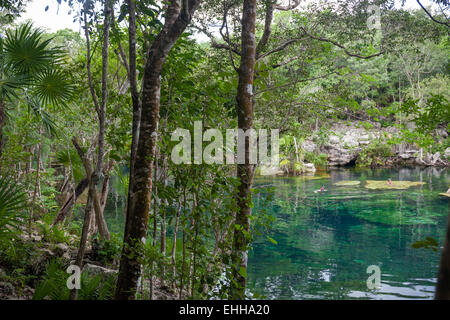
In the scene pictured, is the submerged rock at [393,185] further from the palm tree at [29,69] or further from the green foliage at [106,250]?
the palm tree at [29,69]

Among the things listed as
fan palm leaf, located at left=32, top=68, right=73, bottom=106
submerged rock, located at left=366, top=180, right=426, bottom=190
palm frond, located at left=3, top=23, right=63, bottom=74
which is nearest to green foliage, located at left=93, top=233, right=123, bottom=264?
fan palm leaf, located at left=32, top=68, right=73, bottom=106

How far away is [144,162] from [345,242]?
11.3 meters

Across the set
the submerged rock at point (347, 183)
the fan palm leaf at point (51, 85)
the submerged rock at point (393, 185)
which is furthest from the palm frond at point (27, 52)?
the submerged rock at point (347, 183)

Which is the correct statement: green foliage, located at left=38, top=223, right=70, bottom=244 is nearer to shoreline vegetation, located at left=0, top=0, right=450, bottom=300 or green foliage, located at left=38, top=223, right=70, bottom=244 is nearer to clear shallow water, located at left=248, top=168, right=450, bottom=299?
shoreline vegetation, located at left=0, top=0, right=450, bottom=300

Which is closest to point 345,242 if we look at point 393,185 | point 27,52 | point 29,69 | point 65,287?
point 65,287

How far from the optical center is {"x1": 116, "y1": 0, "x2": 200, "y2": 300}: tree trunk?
123 inches

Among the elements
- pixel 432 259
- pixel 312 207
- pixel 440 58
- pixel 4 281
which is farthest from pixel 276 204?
pixel 440 58

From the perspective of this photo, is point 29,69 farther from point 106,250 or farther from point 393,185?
point 393,185

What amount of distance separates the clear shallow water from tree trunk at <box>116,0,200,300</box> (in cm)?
111

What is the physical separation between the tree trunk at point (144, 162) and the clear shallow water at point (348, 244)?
1.11m

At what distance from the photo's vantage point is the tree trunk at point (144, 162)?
3.12 m

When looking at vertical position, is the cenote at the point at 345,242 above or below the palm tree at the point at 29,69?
below

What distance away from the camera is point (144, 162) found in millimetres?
3188

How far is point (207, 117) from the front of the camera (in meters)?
3.25
